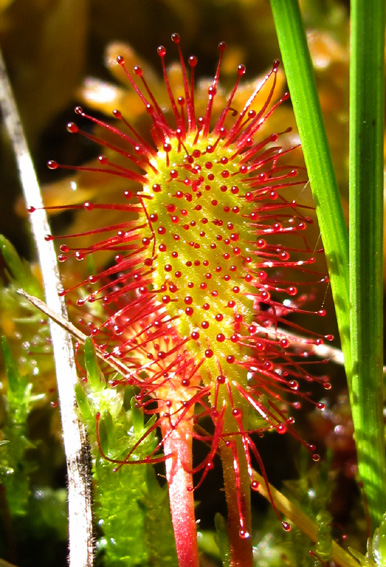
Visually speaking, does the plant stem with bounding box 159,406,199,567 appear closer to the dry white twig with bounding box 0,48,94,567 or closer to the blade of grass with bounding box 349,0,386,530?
the dry white twig with bounding box 0,48,94,567

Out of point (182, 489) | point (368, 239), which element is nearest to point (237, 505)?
point (182, 489)

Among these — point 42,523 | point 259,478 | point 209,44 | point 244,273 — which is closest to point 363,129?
point 244,273

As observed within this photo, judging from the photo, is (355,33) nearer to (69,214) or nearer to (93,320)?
(93,320)

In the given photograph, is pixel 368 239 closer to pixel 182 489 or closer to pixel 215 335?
pixel 215 335

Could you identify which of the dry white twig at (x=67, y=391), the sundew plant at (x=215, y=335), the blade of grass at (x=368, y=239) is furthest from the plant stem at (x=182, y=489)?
the blade of grass at (x=368, y=239)

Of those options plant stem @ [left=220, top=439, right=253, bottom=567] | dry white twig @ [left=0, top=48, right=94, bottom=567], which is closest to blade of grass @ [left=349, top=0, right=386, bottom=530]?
plant stem @ [left=220, top=439, right=253, bottom=567]

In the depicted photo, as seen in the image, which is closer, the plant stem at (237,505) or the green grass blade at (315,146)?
the green grass blade at (315,146)

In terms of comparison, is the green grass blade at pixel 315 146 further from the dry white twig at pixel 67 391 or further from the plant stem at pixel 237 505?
the dry white twig at pixel 67 391

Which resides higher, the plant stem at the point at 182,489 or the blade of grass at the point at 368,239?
the blade of grass at the point at 368,239
